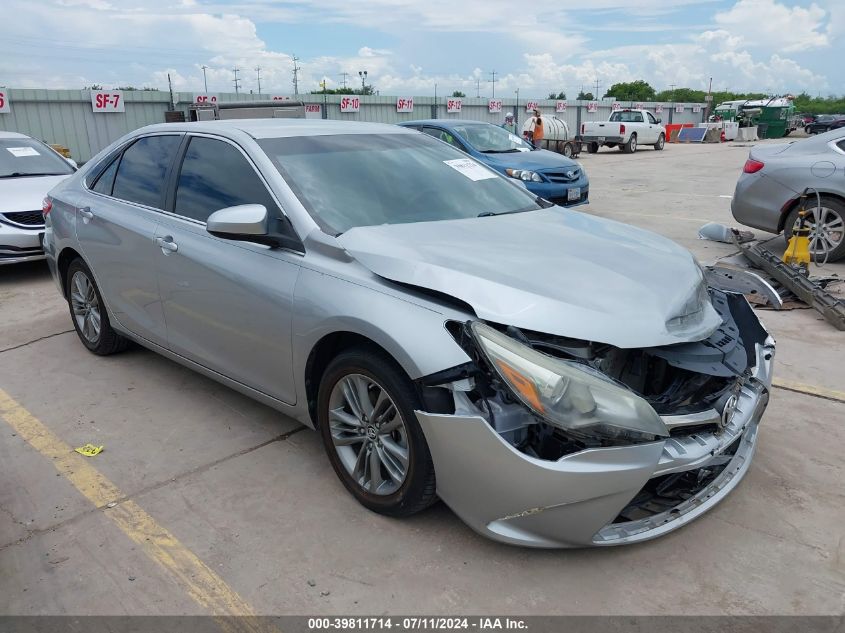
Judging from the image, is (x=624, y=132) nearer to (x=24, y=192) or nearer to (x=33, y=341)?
(x=24, y=192)

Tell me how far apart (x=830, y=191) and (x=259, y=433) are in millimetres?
6493

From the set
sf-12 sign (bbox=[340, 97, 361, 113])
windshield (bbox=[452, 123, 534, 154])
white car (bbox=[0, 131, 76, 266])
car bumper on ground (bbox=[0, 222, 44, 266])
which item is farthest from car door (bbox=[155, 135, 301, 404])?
sf-12 sign (bbox=[340, 97, 361, 113])

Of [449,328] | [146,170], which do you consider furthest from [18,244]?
[449,328]

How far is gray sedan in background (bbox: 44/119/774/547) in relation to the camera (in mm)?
2410

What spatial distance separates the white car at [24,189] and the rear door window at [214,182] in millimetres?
3790

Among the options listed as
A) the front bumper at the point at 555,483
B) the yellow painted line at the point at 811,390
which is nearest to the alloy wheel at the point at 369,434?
the front bumper at the point at 555,483

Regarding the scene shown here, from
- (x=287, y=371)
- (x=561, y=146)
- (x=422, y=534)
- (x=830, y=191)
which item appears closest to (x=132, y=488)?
(x=287, y=371)

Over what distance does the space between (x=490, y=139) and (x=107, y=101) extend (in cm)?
1027

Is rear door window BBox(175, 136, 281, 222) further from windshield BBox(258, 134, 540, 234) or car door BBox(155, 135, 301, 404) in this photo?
windshield BBox(258, 134, 540, 234)

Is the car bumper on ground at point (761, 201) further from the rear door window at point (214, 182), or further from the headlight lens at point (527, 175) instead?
the rear door window at point (214, 182)

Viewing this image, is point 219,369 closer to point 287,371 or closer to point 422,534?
point 287,371

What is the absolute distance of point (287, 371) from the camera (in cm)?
319

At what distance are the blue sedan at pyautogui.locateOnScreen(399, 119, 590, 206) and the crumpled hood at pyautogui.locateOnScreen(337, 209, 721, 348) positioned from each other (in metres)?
6.52

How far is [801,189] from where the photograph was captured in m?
7.25
